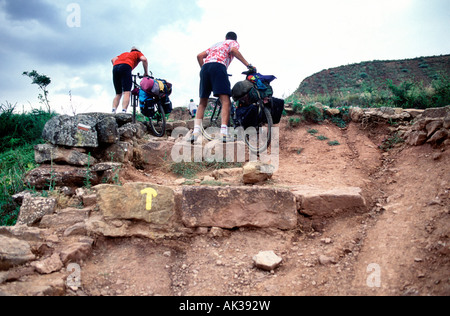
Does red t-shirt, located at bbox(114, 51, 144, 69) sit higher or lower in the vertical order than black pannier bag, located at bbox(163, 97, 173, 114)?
higher

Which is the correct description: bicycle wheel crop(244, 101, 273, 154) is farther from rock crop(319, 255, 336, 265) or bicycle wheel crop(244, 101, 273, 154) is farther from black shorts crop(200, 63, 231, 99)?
rock crop(319, 255, 336, 265)

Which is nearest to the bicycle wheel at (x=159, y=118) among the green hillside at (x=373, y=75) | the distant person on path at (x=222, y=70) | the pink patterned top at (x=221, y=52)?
the distant person on path at (x=222, y=70)

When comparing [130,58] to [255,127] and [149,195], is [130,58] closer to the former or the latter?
[255,127]

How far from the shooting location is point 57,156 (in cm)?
342

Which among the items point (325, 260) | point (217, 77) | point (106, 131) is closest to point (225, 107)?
point (217, 77)

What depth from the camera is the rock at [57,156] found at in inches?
135

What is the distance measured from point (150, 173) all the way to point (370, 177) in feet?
10.5

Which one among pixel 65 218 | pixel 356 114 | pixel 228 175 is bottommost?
pixel 65 218

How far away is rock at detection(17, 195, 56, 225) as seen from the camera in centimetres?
268

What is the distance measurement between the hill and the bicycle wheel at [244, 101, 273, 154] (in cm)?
1723

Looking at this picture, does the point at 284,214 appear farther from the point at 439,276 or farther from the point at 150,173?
the point at 150,173

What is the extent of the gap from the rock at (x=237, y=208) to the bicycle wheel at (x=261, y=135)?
1798mm

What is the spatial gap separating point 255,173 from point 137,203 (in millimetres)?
1394

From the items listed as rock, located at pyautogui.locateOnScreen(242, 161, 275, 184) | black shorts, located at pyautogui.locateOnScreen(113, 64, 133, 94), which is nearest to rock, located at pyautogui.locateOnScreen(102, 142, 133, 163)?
rock, located at pyautogui.locateOnScreen(242, 161, 275, 184)
